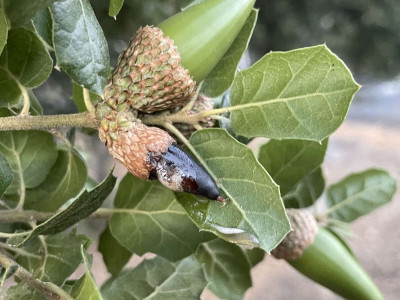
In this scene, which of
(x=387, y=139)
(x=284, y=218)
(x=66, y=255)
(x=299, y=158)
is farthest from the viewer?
(x=387, y=139)

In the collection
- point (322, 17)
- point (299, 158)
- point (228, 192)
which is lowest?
point (322, 17)

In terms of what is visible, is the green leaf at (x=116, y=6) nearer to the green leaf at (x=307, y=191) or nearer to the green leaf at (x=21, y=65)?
the green leaf at (x=21, y=65)

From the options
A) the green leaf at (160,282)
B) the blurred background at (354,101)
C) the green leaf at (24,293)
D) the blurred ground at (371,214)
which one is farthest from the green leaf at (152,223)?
the blurred ground at (371,214)

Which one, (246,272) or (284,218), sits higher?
(284,218)

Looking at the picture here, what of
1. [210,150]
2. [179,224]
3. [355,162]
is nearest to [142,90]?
[210,150]

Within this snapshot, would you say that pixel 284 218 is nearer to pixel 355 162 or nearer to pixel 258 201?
pixel 258 201

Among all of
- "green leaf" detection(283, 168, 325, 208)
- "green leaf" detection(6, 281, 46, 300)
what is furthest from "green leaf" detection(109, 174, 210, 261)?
"green leaf" detection(283, 168, 325, 208)

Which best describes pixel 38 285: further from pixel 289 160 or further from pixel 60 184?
pixel 289 160

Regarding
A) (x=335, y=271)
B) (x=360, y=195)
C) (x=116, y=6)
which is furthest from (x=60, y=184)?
(x=360, y=195)
